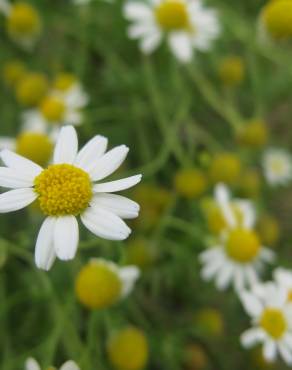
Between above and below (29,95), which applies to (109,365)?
below

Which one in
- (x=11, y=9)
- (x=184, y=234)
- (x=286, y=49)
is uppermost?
(x=286, y=49)

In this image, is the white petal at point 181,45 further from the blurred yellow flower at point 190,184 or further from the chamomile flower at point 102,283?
the chamomile flower at point 102,283

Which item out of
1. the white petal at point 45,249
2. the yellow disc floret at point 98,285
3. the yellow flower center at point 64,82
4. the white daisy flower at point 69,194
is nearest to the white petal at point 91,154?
the white daisy flower at point 69,194

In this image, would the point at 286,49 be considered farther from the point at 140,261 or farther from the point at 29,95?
the point at 140,261

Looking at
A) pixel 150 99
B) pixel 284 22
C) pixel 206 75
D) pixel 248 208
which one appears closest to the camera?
pixel 248 208

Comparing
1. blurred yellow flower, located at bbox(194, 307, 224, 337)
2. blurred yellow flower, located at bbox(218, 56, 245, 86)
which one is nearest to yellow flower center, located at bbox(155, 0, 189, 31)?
blurred yellow flower, located at bbox(218, 56, 245, 86)

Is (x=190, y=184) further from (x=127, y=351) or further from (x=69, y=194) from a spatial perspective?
(x=69, y=194)

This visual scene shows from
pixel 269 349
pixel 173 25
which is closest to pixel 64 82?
pixel 173 25

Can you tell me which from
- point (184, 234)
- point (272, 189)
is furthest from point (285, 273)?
point (272, 189)
